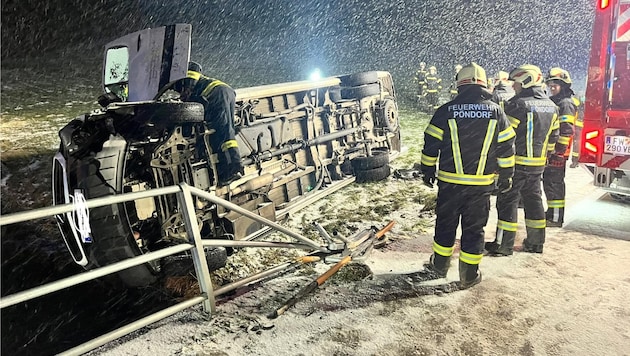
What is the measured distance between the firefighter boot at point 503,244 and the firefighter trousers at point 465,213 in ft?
2.44

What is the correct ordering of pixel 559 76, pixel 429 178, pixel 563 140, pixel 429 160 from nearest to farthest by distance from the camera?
pixel 429 160 → pixel 429 178 → pixel 563 140 → pixel 559 76

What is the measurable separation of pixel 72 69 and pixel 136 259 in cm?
2176

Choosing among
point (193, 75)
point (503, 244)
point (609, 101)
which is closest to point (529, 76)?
point (609, 101)

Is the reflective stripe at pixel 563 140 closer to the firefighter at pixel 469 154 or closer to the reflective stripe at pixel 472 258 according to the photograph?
the firefighter at pixel 469 154

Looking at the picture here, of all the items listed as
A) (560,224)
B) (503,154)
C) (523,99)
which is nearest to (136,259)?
(503,154)

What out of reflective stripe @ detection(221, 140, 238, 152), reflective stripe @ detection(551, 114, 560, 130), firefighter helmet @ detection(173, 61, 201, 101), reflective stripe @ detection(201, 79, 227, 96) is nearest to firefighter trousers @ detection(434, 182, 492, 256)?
reflective stripe @ detection(551, 114, 560, 130)

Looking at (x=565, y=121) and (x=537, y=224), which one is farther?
(x=565, y=121)

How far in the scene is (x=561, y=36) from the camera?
20.2 metres

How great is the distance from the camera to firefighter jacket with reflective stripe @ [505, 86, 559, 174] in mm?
4238

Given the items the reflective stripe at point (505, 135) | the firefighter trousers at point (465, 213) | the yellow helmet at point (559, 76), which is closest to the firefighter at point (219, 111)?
the firefighter trousers at point (465, 213)

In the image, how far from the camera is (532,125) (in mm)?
4246

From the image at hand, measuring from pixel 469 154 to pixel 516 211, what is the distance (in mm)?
1109

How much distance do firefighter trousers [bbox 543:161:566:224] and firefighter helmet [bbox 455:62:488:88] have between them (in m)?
2.12

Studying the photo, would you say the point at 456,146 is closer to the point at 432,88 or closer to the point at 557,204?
the point at 557,204
